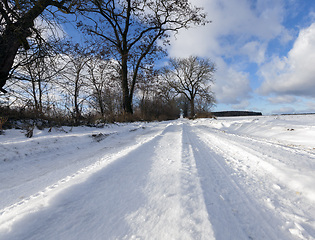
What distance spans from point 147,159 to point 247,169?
150 centimetres

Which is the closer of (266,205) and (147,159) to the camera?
→ (266,205)

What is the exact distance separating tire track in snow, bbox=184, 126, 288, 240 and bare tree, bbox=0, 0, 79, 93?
5.90 metres

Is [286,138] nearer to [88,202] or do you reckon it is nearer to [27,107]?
[88,202]

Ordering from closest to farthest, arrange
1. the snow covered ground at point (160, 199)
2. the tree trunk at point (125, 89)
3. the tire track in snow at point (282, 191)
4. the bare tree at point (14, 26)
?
the snow covered ground at point (160, 199) → the tire track in snow at point (282, 191) → the bare tree at point (14, 26) → the tree trunk at point (125, 89)

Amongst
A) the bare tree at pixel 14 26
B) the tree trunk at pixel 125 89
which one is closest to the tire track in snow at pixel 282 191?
the bare tree at pixel 14 26

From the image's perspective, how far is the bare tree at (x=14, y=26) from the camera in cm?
397

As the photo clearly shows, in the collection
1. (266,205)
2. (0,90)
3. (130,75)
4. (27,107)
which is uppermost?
(130,75)

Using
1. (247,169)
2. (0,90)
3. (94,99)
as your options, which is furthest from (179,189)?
(94,99)

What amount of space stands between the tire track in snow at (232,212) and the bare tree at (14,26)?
5903mm

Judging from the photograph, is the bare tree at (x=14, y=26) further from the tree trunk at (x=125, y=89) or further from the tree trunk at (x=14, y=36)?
the tree trunk at (x=125, y=89)

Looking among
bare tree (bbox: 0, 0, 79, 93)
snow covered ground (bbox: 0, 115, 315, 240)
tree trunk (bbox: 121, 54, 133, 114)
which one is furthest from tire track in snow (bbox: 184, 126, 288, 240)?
tree trunk (bbox: 121, 54, 133, 114)

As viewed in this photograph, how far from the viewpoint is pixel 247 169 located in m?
2.05

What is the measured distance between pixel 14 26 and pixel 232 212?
21.2 ft

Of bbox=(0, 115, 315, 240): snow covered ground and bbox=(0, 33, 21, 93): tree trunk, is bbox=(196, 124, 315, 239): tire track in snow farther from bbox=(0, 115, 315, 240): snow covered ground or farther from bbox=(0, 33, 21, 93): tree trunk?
bbox=(0, 33, 21, 93): tree trunk
